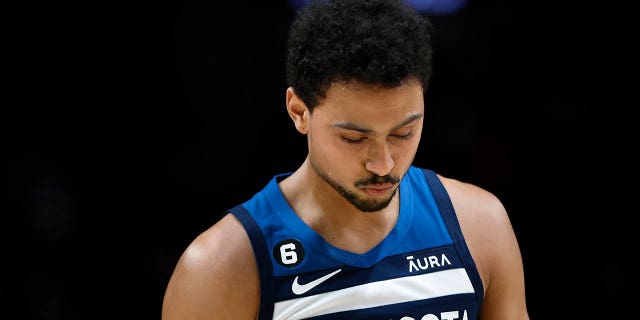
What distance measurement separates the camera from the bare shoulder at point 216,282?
68.4 inches

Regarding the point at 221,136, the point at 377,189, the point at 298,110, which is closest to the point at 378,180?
the point at 377,189

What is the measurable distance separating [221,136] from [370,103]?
139cm

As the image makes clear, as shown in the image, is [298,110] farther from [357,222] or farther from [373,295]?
[373,295]

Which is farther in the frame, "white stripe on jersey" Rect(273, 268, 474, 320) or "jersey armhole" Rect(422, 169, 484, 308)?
"jersey armhole" Rect(422, 169, 484, 308)

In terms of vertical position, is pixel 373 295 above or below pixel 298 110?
below

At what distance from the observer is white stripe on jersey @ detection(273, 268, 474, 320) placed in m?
1.76

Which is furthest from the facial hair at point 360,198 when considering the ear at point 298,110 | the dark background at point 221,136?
the dark background at point 221,136

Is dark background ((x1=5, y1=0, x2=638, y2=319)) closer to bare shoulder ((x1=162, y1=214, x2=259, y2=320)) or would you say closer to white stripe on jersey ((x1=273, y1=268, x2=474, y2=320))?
bare shoulder ((x1=162, y1=214, x2=259, y2=320))

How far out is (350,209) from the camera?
6.18ft

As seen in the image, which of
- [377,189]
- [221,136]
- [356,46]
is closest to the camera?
[356,46]

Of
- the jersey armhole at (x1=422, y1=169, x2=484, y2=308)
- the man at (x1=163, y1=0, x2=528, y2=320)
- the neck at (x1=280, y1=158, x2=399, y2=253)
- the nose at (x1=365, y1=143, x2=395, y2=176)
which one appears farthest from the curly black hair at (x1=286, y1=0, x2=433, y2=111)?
the jersey armhole at (x1=422, y1=169, x2=484, y2=308)

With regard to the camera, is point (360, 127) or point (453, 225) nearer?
point (360, 127)

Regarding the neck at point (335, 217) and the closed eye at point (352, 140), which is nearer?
the closed eye at point (352, 140)

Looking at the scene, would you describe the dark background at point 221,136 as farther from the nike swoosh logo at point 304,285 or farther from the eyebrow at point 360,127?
the eyebrow at point 360,127
